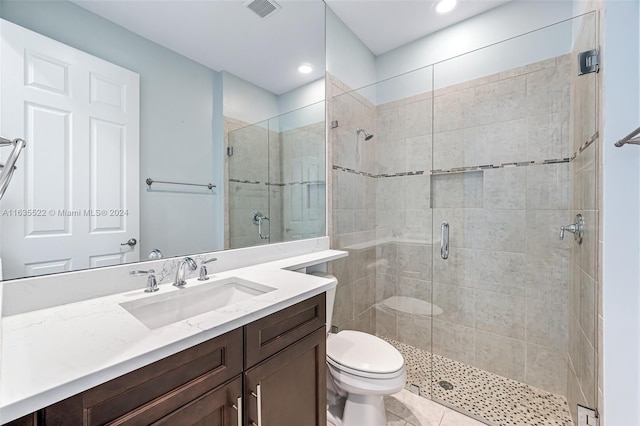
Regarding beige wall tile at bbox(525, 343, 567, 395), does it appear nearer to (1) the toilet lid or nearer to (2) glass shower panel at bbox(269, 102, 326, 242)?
(1) the toilet lid

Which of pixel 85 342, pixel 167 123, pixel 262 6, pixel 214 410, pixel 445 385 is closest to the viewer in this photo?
pixel 85 342

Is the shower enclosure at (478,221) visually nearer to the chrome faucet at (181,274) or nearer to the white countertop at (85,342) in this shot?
the chrome faucet at (181,274)

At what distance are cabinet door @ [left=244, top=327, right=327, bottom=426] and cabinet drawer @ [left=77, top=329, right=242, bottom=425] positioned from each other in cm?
11

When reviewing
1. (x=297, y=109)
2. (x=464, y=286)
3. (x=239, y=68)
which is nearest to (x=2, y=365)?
(x=239, y=68)

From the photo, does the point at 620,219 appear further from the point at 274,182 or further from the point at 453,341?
the point at 274,182

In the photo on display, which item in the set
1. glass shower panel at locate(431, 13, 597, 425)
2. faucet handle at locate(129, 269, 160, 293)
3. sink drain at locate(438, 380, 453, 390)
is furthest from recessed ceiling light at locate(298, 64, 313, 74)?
sink drain at locate(438, 380, 453, 390)

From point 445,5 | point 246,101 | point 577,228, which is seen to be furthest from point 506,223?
point 246,101

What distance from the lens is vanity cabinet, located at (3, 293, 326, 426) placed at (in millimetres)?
569

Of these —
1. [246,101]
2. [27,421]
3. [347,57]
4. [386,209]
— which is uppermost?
[347,57]

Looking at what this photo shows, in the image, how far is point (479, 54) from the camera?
196cm

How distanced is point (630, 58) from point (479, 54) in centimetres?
108

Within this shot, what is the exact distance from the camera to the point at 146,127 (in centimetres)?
113

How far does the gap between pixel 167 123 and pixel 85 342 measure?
0.89m

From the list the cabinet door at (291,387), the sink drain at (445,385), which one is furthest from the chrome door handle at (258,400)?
the sink drain at (445,385)
